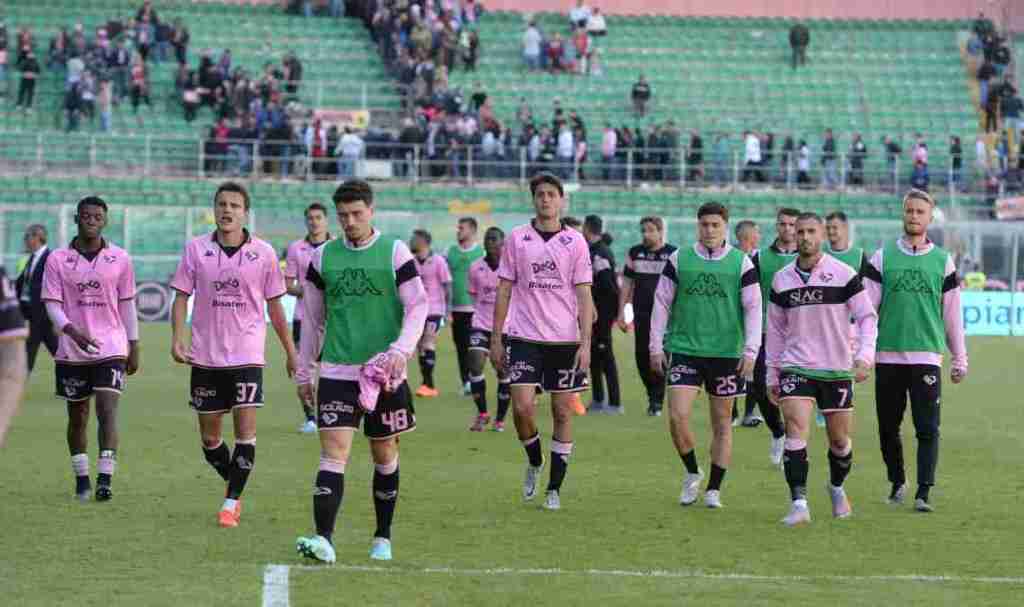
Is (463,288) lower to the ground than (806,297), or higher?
lower

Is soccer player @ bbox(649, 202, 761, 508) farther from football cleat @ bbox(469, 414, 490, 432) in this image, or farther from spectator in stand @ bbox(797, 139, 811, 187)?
spectator in stand @ bbox(797, 139, 811, 187)

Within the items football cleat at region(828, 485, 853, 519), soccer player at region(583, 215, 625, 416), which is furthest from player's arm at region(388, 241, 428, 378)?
soccer player at region(583, 215, 625, 416)

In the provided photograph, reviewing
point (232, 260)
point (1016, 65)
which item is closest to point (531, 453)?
point (232, 260)

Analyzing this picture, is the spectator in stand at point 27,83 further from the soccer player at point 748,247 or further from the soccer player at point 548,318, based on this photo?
the soccer player at point 548,318

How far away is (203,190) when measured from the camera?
39.3 metres

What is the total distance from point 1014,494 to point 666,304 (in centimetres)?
325

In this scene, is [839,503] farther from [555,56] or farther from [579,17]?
[579,17]

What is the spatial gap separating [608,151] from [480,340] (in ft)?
78.2

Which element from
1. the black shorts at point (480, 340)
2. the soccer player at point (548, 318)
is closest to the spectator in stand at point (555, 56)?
the black shorts at point (480, 340)

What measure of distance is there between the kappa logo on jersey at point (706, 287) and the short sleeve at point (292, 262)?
5.89 metres

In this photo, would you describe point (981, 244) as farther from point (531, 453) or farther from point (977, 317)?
point (531, 453)

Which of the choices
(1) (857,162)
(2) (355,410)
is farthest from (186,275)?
(1) (857,162)

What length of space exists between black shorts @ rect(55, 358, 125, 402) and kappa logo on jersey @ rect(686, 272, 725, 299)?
4123mm

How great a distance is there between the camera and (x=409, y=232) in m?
36.6
